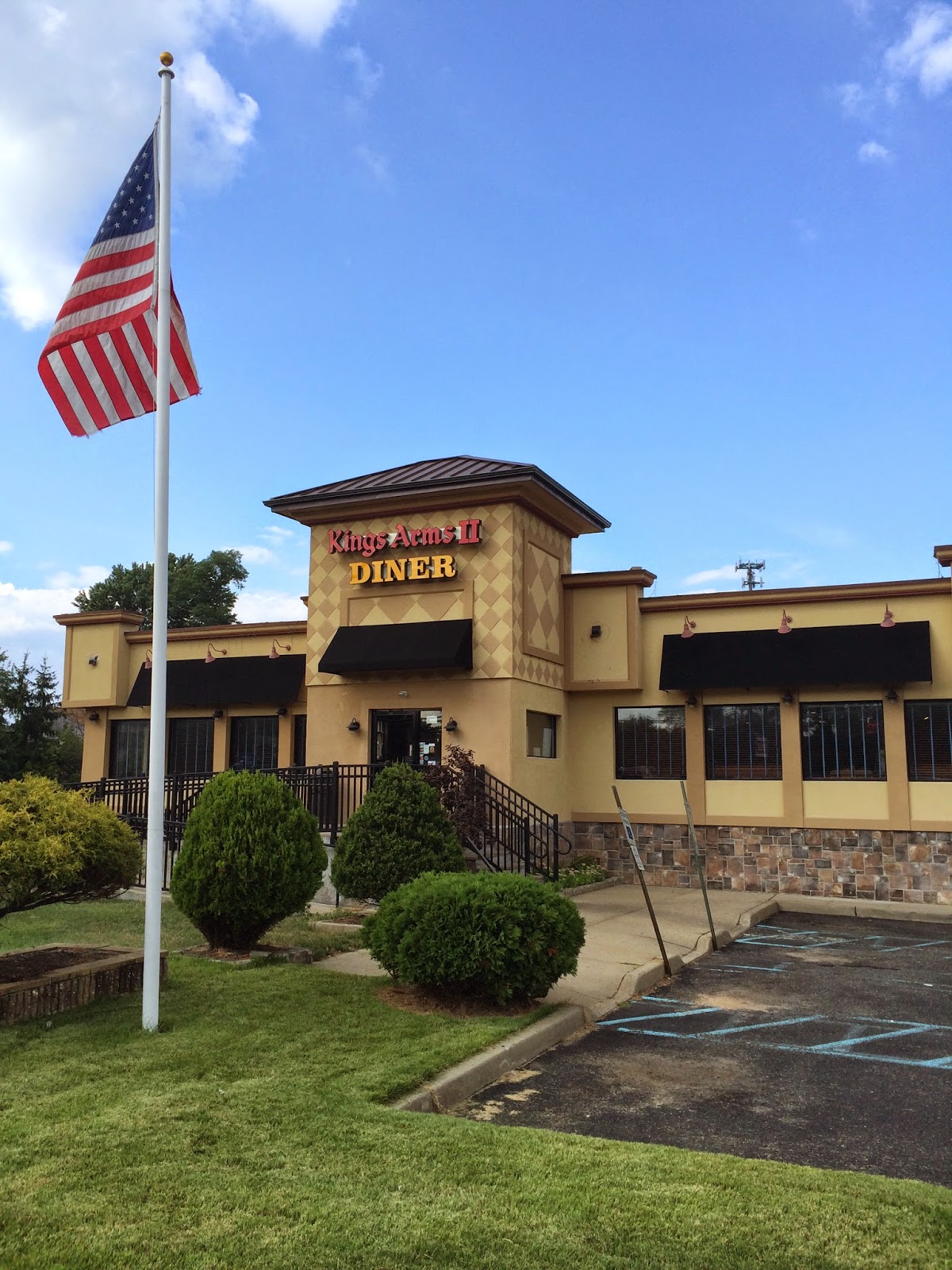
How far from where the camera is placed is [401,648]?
57.6 ft

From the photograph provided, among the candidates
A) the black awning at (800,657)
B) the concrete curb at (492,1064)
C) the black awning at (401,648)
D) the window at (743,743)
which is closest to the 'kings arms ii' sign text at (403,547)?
the black awning at (401,648)

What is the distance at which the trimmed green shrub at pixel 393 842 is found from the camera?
12039mm

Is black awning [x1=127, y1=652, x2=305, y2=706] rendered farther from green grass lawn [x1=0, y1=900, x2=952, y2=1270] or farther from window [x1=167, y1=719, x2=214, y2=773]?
green grass lawn [x1=0, y1=900, x2=952, y2=1270]

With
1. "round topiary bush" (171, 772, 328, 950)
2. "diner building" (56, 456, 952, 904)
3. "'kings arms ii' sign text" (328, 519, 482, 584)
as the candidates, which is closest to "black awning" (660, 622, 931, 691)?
"diner building" (56, 456, 952, 904)

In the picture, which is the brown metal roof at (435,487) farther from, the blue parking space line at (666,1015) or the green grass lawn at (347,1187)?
the green grass lawn at (347,1187)

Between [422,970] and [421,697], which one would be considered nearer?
[422,970]

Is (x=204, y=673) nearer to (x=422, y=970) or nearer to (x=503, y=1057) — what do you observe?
(x=422, y=970)

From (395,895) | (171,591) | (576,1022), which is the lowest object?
(576,1022)

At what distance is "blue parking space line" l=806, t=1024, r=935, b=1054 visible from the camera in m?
7.74

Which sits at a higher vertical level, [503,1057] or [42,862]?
[42,862]

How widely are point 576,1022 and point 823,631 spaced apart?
11.0m

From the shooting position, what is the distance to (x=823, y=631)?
57.0ft

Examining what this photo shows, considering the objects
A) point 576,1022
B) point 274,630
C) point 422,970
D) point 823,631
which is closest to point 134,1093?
point 422,970

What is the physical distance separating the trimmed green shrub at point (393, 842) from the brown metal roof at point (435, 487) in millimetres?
6490
